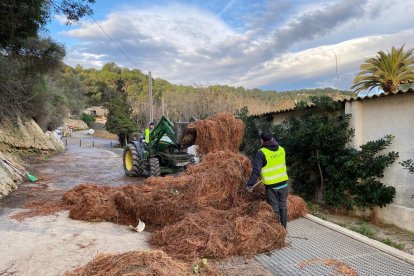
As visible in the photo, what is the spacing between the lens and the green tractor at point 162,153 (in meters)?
12.0

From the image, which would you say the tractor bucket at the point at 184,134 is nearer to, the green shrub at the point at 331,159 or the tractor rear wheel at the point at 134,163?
the green shrub at the point at 331,159

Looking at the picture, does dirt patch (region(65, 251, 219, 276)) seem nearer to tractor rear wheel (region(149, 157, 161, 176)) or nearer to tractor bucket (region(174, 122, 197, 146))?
tractor bucket (region(174, 122, 197, 146))

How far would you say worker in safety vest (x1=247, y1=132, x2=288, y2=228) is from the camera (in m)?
6.28

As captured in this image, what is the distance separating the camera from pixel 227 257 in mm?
5348

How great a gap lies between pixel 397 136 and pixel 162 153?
24.6 ft

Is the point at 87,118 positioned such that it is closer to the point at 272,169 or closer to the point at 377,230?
the point at 377,230

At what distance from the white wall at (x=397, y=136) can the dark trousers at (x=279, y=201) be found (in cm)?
432

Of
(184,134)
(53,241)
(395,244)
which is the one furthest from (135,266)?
(184,134)

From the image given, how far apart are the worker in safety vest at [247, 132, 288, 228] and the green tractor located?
4.83 metres

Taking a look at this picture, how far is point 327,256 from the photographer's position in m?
5.36

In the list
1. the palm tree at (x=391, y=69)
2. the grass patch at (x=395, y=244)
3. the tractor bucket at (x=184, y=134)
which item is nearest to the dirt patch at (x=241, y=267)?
the grass patch at (x=395, y=244)

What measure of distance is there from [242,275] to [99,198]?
162 inches

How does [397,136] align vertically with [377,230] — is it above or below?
above

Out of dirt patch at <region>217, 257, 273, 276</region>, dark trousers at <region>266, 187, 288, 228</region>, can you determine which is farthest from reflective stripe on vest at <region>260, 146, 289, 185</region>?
dirt patch at <region>217, 257, 273, 276</region>
